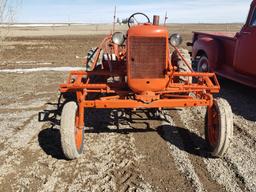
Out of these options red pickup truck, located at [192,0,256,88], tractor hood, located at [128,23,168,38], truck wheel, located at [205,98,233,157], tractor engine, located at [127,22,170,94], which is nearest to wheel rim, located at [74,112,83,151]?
tractor engine, located at [127,22,170,94]

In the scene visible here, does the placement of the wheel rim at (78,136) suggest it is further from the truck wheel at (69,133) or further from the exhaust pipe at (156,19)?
the exhaust pipe at (156,19)

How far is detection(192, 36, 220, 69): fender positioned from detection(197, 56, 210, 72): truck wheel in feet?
0.57

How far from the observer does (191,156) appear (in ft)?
17.3

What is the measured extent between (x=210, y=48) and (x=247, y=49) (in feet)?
4.96

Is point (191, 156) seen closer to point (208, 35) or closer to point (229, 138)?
point (229, 138)

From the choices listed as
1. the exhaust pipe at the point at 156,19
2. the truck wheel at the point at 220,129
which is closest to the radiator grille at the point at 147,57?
the exhaust pipe at the point at 156,19

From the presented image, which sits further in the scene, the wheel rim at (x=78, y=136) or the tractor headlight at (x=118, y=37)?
the tractor headlight at (x=118, y=37)

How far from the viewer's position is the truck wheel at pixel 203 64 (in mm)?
9680

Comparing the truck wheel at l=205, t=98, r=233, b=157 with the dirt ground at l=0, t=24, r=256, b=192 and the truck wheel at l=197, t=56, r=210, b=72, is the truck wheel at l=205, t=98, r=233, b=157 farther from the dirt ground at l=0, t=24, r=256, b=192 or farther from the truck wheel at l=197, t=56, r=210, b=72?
the truck wheel at l=197, t=56, r=210, b=72

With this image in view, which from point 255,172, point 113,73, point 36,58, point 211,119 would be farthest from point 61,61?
point 255,172

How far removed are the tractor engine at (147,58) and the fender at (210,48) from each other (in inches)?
163

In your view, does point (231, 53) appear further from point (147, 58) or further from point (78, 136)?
point (78, 136)

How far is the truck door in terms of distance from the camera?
7.71 m

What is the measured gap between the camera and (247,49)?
7.87m
